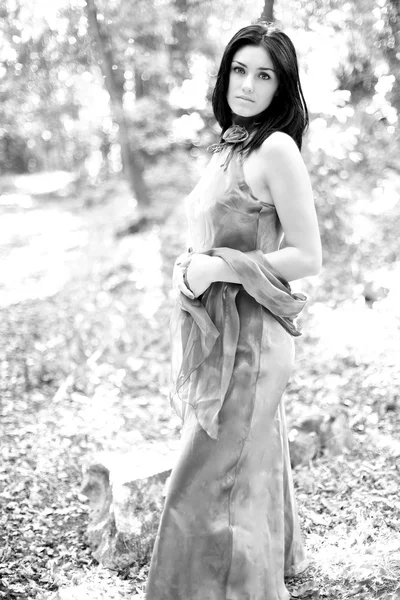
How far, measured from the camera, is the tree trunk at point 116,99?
821cm

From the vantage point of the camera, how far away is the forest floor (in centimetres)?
280

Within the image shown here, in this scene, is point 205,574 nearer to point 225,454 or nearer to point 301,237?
point 225,454

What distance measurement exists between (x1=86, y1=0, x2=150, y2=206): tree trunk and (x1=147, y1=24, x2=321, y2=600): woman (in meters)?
6.81

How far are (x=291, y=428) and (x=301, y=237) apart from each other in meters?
2.12

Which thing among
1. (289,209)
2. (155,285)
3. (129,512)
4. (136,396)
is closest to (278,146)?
(289,209)

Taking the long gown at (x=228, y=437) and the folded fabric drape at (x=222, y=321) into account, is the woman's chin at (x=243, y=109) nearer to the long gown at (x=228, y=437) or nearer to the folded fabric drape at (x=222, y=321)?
the long gown at (x=228, y=437)

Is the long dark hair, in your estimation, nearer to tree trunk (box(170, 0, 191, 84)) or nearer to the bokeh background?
the bokeh background

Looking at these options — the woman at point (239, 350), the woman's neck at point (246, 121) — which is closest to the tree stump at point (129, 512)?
the woman at point (239, 350)

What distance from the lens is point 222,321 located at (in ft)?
7.14

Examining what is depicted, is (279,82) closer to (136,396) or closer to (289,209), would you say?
(289,209)

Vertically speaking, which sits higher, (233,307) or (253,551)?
(233,307)

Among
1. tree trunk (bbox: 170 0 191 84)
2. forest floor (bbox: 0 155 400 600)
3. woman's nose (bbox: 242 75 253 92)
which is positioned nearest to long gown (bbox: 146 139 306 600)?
woman's nose (bbox: 242 75 253 92)

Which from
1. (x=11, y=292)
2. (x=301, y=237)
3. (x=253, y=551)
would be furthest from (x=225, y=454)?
(x=11, y=292)

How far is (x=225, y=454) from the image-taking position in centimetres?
213
